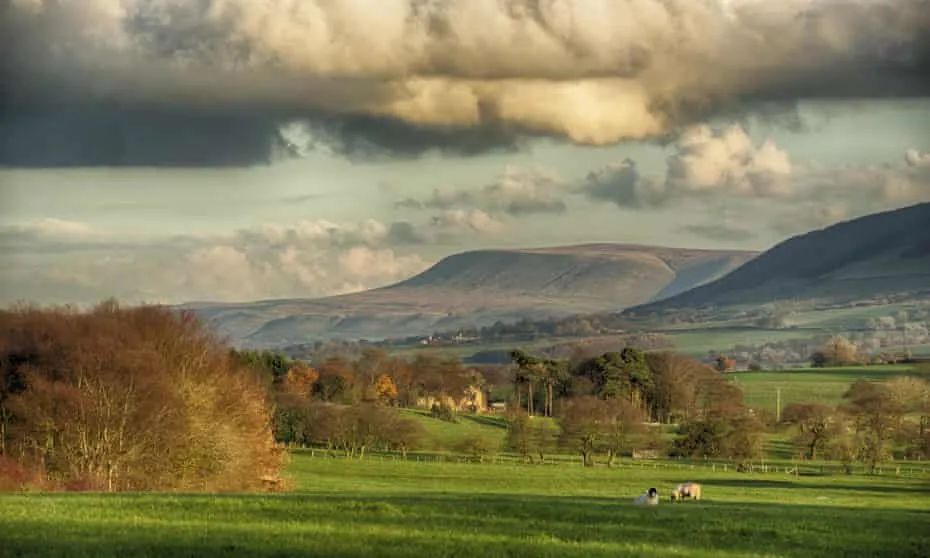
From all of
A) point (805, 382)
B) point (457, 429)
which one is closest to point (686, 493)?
point (457, 429)

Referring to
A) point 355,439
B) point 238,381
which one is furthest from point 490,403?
Result: point 238,381

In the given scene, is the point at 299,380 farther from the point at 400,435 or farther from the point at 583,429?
the point at 583,429

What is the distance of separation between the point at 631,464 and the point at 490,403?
64846 mm

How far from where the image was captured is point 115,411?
173 ft

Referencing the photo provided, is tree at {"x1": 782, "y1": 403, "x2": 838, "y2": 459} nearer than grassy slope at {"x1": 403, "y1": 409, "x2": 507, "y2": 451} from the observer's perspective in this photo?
Yes

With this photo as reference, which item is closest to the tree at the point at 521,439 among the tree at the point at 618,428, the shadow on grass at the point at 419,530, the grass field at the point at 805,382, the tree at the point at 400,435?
the tree at the point at 618,428

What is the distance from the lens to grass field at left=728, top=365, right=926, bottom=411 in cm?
15025

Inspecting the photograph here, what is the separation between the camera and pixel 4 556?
1881 cm

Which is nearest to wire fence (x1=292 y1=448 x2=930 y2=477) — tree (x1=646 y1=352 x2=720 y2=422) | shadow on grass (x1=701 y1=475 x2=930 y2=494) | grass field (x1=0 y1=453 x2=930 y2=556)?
shadow on grass (x1=701 y1=475 x2=930 y2=494)

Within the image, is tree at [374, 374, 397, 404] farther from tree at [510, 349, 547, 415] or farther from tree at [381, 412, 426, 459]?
tree at [381, 412, 426, 459]

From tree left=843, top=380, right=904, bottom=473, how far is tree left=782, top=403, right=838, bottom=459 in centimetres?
185

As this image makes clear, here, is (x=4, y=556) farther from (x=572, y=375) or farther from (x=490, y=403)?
(x=490, y=403)

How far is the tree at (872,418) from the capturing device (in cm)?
10144

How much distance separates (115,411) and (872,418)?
77.1m
